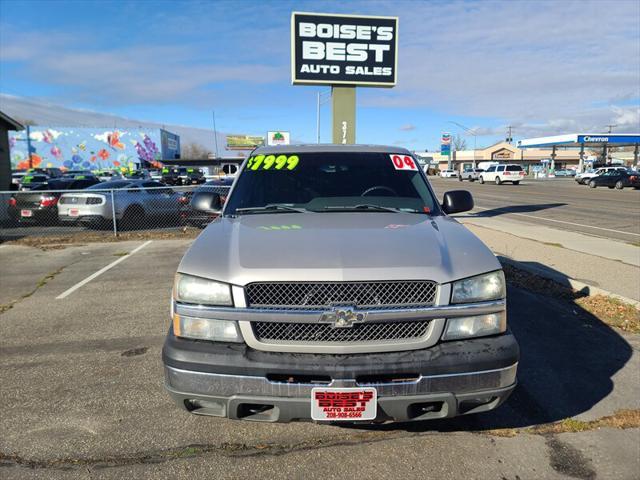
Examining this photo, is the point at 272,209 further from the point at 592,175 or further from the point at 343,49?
the point at 592,175

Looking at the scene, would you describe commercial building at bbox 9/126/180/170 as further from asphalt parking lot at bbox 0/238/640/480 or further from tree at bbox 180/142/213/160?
asphalt parking lot at bbox 0/238/640/480

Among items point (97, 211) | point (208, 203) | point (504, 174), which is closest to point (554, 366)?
point (208, 203)

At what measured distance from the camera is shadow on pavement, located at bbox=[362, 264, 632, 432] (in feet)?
10.8

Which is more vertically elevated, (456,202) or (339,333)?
(456,202)

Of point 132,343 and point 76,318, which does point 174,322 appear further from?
point 76,318

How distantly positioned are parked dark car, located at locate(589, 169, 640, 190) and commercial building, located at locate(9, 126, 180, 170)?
5712cm

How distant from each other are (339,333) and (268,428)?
1.12 m

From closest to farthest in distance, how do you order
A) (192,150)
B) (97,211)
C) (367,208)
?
(367,208), (97,211), (192,150)

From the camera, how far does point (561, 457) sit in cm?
287

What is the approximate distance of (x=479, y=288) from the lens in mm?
2682

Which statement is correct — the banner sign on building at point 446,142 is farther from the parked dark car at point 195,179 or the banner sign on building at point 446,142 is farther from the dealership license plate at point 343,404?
the dealership license plate at point 343,404

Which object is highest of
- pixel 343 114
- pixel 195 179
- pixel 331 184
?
pixel 343 114

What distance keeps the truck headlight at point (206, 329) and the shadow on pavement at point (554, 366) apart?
51.2 inches

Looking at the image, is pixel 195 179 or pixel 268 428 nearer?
pixel 268 428
